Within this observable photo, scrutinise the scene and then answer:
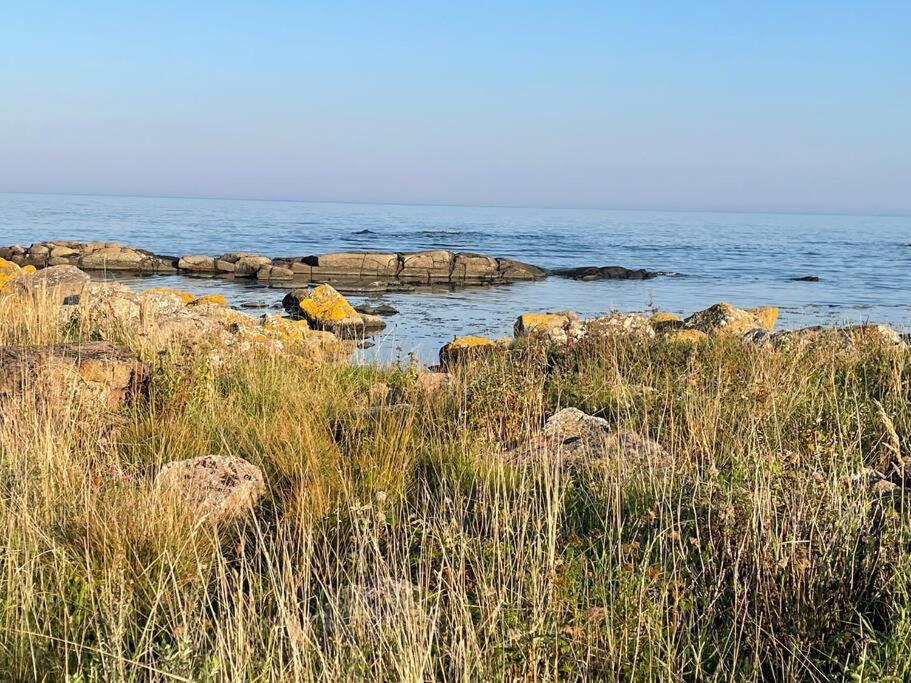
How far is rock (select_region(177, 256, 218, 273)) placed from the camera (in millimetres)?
33031

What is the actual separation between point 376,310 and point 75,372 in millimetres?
16186

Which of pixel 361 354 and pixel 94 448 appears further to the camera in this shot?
pixel 361 354

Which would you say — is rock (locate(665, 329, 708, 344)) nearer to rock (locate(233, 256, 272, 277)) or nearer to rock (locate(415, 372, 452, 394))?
rock (locate(415, 372, 452, 394))

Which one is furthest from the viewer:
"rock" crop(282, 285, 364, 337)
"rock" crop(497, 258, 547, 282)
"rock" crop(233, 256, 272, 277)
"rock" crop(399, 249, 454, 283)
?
"rock" crop(497, 258, 547, 282)

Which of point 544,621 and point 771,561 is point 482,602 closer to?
point 544,621

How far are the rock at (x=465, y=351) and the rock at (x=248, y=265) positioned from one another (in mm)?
21493

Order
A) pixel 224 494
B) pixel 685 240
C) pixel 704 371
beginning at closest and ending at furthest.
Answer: pixel 224 494 → pixel 704 371 → pixel 685 240

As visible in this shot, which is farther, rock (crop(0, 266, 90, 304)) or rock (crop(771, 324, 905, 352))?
rock (crop(0, 266, 90, 304))

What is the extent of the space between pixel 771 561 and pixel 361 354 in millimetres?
5027

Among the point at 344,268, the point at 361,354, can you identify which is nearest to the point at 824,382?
the point at 361,354

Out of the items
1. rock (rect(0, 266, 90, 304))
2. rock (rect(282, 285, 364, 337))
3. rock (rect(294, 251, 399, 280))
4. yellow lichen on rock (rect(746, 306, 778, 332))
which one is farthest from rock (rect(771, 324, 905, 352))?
rock (rect(294, 251, 399, 280))

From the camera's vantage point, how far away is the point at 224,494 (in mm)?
4059

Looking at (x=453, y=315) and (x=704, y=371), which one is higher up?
(x=704, y=371)

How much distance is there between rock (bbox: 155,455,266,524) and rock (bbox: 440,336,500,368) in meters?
4.38
